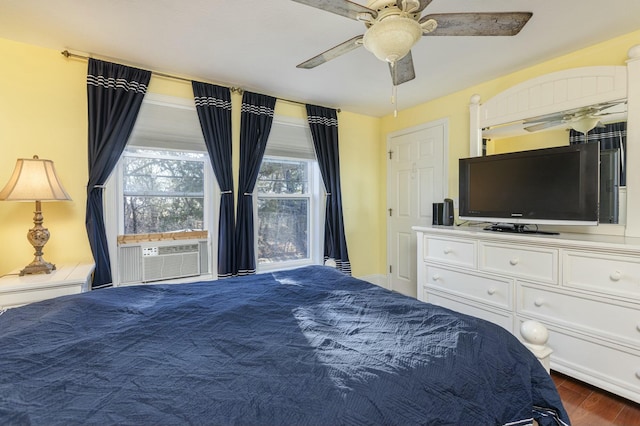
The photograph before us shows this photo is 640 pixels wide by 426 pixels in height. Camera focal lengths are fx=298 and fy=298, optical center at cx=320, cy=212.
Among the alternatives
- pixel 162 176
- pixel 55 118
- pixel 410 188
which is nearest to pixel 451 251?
pixel 410 188

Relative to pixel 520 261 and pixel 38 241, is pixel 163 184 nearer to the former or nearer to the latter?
pixel 38 241

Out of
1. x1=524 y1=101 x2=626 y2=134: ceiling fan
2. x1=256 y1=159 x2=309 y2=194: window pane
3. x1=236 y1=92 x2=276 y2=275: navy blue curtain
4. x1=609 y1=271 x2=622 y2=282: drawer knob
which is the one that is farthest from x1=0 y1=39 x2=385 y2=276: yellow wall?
x1=609 y1=271 x2=622 y2=282: drawer knob

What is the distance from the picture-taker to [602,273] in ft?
6.07

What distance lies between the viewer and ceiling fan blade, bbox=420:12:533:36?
1.38 meters

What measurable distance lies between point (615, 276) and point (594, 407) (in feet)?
2.62

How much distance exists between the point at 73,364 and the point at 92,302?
1.94ft

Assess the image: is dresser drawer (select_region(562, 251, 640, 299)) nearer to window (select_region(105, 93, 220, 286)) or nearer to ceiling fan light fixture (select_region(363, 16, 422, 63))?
ceiling fan light fixture (select_region(363, 16, 422, 63))

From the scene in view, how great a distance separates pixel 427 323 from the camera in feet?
3.90

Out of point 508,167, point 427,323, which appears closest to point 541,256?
point 508,167

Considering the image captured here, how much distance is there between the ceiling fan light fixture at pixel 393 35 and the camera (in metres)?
1.33

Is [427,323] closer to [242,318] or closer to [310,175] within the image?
[242,318]

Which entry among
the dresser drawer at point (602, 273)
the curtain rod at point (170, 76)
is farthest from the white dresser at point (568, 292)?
the curtain rod at point (170, 76)

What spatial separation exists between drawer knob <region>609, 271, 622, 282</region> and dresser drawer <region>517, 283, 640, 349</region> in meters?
0.15

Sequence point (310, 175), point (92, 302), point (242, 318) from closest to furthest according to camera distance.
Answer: point (242, 318) → point (92, 302) → point (310, 175)
